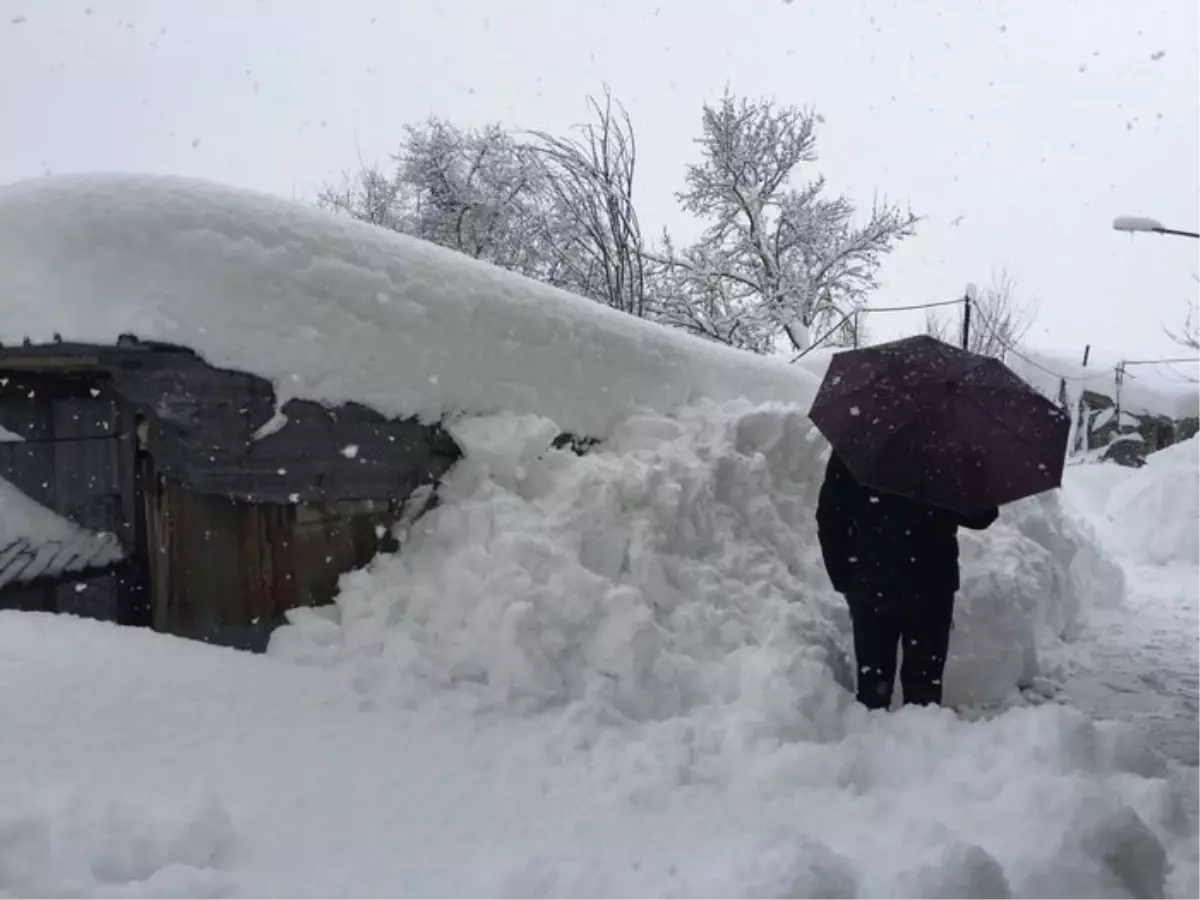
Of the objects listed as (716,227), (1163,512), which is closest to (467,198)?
(716,227)

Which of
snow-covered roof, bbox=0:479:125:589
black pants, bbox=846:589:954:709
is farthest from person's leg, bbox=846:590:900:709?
snow-covered roof, bbox=0:479:125:589

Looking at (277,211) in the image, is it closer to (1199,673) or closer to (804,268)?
(1199,673)

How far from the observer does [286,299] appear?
352cm

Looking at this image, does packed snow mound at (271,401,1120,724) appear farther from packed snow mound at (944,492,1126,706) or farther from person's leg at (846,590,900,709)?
person's leg at (846,590,900,709)

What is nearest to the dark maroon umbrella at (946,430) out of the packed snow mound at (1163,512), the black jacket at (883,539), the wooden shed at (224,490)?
the black jacket at (883,539)

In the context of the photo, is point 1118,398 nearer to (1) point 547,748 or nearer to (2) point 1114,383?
(2) point 1114,383

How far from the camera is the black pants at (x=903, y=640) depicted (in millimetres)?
3453

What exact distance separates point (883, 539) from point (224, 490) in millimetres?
2607

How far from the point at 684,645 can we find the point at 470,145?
2159 centimetres

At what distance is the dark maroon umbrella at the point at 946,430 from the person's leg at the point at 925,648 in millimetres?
537

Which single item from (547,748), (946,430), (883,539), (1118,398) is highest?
(946,430)

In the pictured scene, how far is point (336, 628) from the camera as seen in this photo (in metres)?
3.38

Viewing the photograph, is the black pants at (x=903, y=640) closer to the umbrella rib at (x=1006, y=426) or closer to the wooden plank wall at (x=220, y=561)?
the umbrella rib at (x=1006, y=426)

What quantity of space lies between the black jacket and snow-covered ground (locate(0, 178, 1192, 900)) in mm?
415
